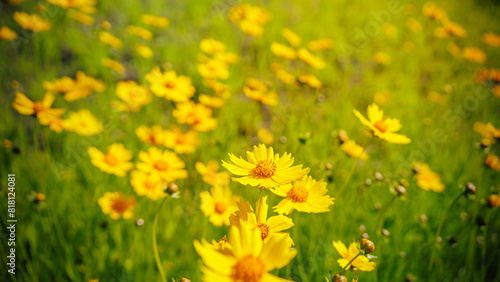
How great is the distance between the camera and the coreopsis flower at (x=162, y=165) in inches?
47.8

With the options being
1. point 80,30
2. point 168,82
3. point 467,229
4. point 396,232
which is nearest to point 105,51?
point 80,30

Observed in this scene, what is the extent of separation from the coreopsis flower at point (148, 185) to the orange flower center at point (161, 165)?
5 cm

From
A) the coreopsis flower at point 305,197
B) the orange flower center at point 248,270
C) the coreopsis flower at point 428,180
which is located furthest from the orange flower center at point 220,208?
the coreopsis flower at point 428,180

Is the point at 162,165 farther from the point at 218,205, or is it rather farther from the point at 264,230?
the point at 264,230

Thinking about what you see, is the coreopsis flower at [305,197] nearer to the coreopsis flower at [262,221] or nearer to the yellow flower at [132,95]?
the coreopsis flower at [262,221]

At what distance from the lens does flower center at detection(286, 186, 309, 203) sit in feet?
2.36

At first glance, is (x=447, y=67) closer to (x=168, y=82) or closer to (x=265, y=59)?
(x=265, y=59)

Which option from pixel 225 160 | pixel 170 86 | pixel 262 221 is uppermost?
pixel 262 221

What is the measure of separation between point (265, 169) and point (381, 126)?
0.44 meters

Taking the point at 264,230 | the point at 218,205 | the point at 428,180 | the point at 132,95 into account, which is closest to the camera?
the point at 264,230

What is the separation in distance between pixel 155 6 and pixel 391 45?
8.03ft

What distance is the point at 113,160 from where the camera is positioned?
48.9 inches

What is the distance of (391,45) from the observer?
126 inches

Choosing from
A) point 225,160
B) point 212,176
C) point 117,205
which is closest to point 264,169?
point 212,176
